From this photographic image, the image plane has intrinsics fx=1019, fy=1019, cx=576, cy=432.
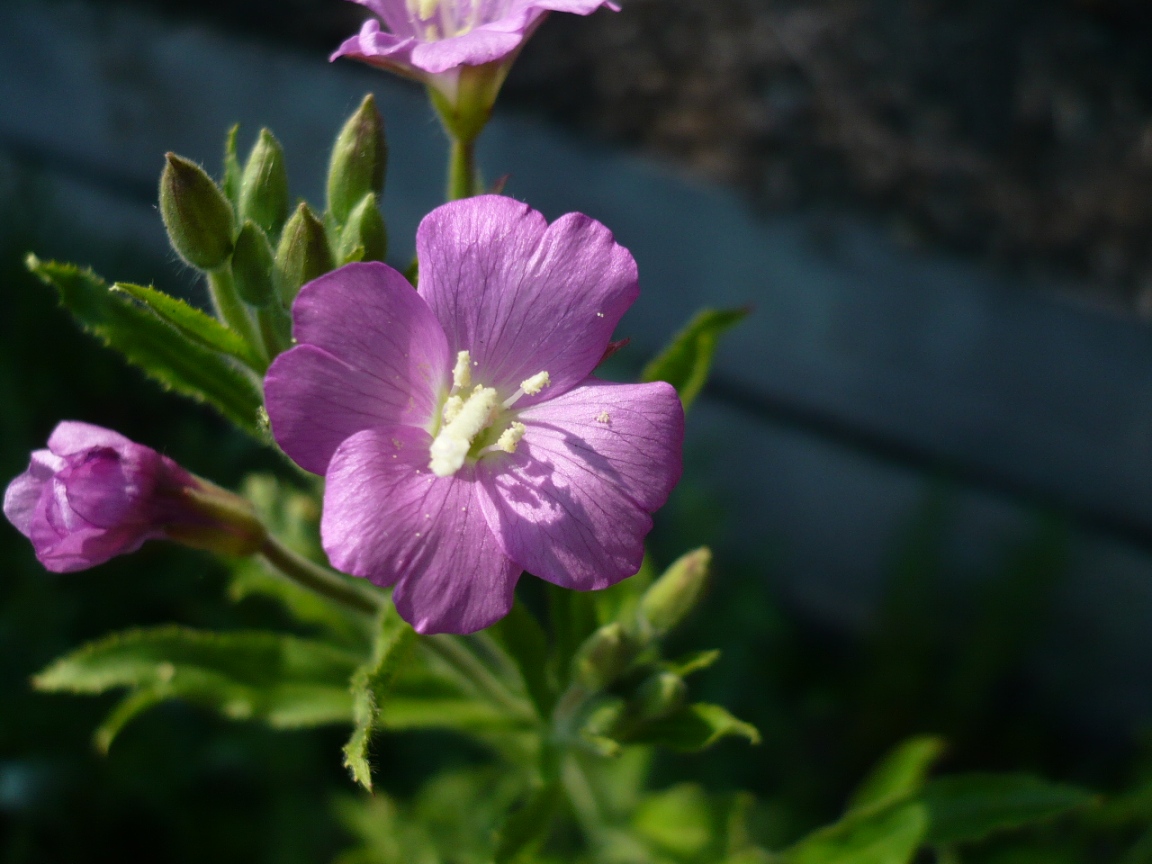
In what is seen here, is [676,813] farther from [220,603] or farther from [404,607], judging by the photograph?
[220,603]

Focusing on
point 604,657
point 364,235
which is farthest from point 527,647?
point 364,235

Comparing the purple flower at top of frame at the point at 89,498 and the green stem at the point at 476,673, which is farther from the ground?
the purple flower at top of frame at the point at 89,498

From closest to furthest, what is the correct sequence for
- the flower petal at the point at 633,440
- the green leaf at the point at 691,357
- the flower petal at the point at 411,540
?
1. the flower petal at the point at 411,540
2. the flower petal at the point at 633,440
3. the green leaf at the point at 691,357

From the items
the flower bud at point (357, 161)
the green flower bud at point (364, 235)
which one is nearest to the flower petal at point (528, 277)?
the green flower bud at point (364, 235)

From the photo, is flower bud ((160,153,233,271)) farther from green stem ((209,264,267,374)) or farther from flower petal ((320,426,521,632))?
flower petal ((320,426,521,632))

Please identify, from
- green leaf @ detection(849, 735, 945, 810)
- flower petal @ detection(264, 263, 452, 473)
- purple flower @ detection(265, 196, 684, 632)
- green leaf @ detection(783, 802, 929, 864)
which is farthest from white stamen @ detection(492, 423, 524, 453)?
green leaf @ detection(849, 735, 945, 810)

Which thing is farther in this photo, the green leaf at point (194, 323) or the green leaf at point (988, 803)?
the green leaf at point (988, 803)

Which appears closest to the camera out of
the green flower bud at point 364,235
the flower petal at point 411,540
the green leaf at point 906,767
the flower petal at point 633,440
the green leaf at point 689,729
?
the flower petal at point 411,540

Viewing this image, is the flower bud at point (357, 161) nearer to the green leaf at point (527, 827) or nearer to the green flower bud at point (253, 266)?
the green flower bud at point (253, 266)
